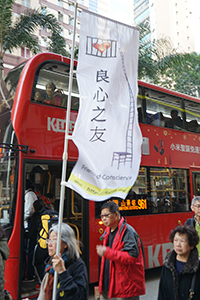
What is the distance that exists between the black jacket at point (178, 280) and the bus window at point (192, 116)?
5.95 metres

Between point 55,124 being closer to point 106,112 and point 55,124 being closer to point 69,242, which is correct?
point 106,112

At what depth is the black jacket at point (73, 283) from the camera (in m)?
2.38

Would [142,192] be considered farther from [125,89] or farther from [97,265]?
[125,89]

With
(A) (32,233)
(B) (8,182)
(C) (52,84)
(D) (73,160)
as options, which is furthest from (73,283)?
(C) (52,84)

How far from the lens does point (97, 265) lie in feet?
18.4

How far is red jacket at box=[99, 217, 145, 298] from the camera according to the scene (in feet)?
10.1

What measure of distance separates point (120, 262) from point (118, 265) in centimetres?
16

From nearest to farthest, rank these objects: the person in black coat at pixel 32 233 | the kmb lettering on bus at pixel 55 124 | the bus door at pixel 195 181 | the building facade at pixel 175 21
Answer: the person in black coat at pixel 32 233 < the kmb lettering on bus at pixel 55 124 < the bus door at pixel 195 181 < the building facade at pixel 175 21

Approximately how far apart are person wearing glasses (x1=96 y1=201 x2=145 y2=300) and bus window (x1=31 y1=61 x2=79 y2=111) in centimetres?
273

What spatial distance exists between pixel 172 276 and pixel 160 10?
70496 millimetres

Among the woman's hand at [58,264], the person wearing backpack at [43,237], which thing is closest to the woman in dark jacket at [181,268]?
the woman's hand at [58,264]

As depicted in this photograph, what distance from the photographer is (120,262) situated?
3.05 meters

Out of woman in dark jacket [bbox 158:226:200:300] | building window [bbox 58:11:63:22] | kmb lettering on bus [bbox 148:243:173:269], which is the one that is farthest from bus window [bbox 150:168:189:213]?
building window [bbox 58:11:63:22]

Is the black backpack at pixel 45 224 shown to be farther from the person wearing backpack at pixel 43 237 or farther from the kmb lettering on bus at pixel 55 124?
the kmb lettering on bus at pixel 55 124
